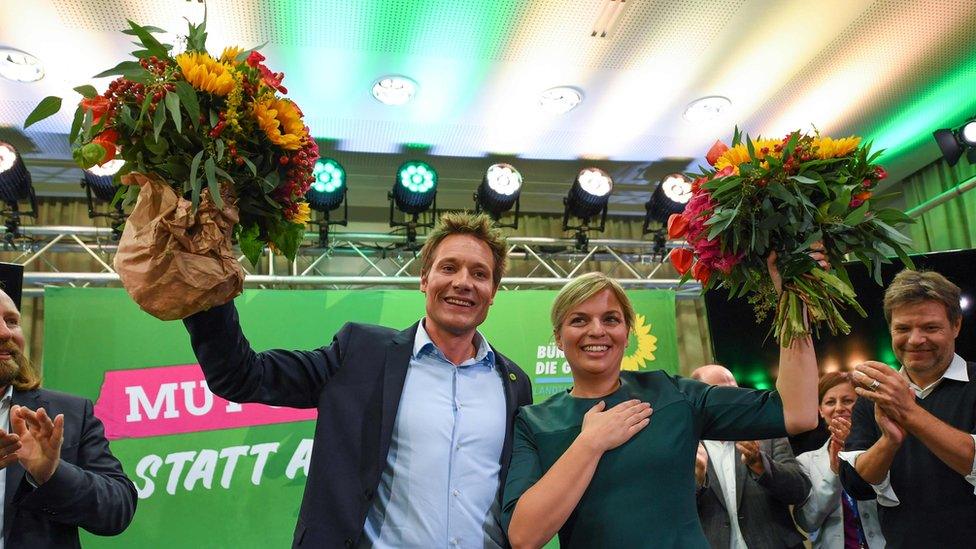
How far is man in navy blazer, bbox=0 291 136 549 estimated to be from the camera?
178cm

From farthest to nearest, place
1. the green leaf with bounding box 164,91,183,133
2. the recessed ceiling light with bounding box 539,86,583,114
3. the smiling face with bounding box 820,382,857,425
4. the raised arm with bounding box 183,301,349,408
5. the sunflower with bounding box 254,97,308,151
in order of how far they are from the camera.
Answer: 1. the recessed ceiling light with bounding box 539,86,583,114
2. the smiling face with bounding box 820,382,857,425
3. the raised arm with bounding box 183,301,349,408
4. the sunflower with bounding box 254,97,308,151
5. the green leaf with bounding box 164,91,183,133

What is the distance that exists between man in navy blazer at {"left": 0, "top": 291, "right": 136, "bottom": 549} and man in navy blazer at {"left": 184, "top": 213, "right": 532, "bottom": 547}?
532 millimetres

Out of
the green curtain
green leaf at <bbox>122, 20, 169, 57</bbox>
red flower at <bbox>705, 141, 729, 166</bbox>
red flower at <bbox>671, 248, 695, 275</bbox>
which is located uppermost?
the green curtain

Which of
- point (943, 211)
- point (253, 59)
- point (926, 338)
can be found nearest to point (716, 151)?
point (253, 59)

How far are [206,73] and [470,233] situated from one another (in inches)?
38.3

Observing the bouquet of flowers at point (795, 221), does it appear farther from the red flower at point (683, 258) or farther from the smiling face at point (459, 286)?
the smiling face at point (459, 286)

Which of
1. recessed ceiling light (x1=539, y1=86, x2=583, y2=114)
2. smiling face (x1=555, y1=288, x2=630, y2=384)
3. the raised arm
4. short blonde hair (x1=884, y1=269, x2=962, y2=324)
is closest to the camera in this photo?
the raised arm

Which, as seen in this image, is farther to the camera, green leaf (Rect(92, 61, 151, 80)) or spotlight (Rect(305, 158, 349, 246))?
spotlight (Rect(305, 158, 349, 246))

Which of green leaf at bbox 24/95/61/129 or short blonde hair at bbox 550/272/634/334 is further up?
green leaf at bbox 24/95/61/129

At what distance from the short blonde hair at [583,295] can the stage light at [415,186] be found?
127 inches

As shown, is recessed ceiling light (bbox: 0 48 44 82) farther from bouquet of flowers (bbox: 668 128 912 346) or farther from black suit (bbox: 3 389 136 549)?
bouquet of flowers (bbox: 668 128 912 346)

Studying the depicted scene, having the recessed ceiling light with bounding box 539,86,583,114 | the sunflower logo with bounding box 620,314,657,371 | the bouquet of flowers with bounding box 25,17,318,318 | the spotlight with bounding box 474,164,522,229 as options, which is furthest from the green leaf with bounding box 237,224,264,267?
the sunflower logo with bounding box 620,314,657,371

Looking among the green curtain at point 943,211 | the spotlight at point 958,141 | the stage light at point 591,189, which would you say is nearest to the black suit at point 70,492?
the stage light at point 591,189

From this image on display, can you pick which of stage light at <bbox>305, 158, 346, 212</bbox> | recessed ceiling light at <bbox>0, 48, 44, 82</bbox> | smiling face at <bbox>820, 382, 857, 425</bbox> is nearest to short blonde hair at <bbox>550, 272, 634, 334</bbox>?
smiling face at <bbox>820, 382, 857, 425</bbox>
